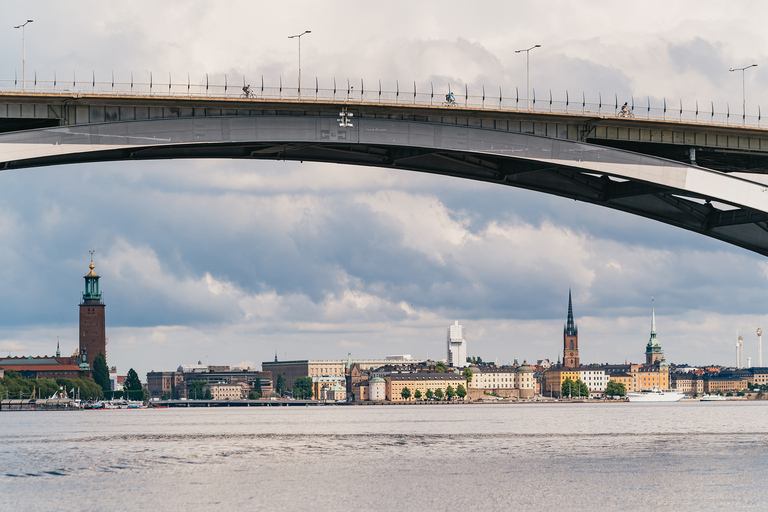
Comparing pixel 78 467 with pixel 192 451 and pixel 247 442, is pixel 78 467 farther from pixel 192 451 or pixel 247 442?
pixel 247 442

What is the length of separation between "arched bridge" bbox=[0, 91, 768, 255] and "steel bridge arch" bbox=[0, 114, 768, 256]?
0.13ft

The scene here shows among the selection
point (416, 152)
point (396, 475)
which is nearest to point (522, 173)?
point (416, 152)

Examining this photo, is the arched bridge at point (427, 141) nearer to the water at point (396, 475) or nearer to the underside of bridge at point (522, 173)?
the underside of bridge at point (522, 173)

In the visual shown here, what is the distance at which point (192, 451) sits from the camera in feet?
161

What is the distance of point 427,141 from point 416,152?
5.77 feet

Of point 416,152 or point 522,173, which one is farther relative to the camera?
point 522,173

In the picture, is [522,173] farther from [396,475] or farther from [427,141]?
[396,475]

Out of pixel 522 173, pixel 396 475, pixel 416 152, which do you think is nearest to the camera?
pixel 396 475

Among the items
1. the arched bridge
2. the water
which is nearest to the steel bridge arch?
the arched bridge

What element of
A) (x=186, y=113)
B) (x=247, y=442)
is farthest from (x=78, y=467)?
(x=247, y=442)

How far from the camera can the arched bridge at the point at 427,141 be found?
33469 mm

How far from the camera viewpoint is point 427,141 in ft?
118

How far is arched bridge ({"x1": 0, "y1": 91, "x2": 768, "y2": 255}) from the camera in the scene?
3347cm

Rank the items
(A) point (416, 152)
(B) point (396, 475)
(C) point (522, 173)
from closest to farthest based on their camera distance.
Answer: (B) point (396, 475), (A) point (416, 152), (C) point (522, 173)
